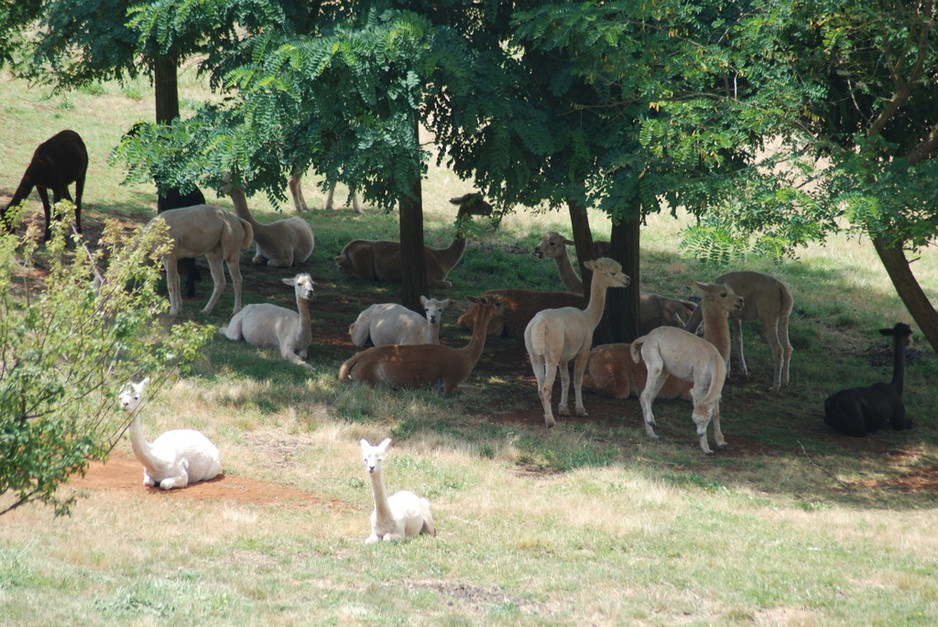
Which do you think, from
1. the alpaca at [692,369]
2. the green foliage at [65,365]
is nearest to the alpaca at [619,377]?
the alpaca at [692,369]

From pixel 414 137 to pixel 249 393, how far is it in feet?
12.0

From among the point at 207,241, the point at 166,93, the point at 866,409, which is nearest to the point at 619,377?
the point at 866,409

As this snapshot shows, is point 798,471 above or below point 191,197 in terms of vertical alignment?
below

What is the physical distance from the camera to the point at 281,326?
15328mm

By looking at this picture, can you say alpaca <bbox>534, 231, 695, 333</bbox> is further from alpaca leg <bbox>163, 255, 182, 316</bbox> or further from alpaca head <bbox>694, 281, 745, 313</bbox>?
alpaca leg <bbox>163, 255, 182, 316</bbox>

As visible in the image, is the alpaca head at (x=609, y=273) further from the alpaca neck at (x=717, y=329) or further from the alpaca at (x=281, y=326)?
the alpaca at (x=281, y=326)

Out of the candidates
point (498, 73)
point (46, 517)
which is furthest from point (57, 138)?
point (46, 517)

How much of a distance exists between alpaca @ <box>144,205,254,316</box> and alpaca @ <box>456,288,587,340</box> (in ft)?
12.9

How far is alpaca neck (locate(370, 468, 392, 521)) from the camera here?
819 centimetres

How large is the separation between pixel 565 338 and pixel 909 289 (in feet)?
15.4

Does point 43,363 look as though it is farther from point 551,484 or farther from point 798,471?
point 798,471

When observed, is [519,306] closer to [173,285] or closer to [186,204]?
[173,285]

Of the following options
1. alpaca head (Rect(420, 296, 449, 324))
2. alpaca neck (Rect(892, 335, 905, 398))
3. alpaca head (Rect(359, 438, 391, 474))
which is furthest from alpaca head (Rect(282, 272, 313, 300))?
alpaca neck (Rect(892, 335, 905, 398))

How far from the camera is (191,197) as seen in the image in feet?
58.9
